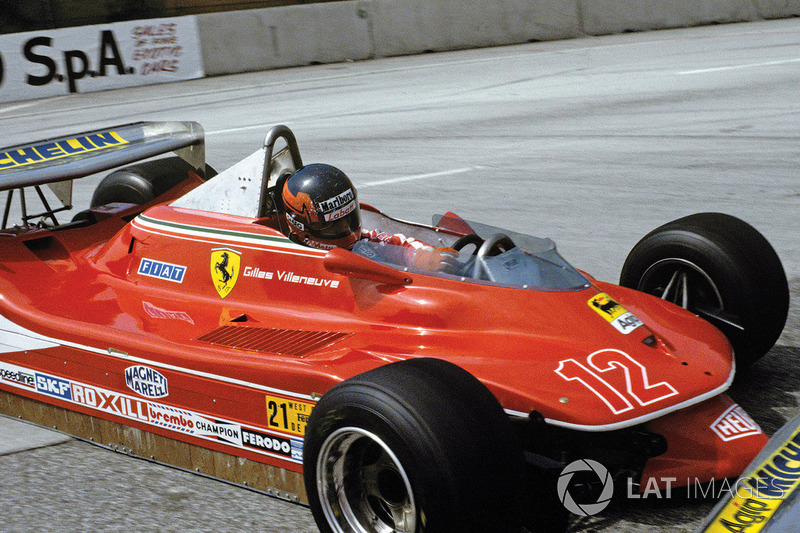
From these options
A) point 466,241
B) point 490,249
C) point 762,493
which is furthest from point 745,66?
point 762,493

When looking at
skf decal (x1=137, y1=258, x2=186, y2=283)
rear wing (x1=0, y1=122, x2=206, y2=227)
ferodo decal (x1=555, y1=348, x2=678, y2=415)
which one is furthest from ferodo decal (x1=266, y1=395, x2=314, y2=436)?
rear wing (x1=0, y1=122, x2=206, y2=227)

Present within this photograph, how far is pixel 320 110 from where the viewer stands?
503 inches

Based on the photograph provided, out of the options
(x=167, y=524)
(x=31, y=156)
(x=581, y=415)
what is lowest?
(x=167, y=524)

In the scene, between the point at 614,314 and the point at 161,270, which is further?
the point at 161,270

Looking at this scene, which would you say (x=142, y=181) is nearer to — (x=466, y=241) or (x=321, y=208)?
(x=321, y=208)

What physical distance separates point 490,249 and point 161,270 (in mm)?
1663

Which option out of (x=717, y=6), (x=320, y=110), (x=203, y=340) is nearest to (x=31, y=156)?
(x=203, y=340)

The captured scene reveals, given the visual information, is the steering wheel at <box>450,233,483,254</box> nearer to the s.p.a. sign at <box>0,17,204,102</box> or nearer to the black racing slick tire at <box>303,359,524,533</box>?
the black racing slick tire at <box>303,359,524,533</box>

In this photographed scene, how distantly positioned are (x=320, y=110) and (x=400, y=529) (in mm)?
10227

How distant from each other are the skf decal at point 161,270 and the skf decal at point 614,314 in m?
1.96

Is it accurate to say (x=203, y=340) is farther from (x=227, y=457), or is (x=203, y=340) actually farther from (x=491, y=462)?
(x=491, y=462)

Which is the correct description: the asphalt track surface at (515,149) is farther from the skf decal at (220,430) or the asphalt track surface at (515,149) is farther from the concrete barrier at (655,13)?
the concrete barrier at (655,13)

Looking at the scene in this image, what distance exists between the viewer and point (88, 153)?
210 inches

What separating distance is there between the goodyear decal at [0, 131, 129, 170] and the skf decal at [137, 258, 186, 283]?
1070 mm
